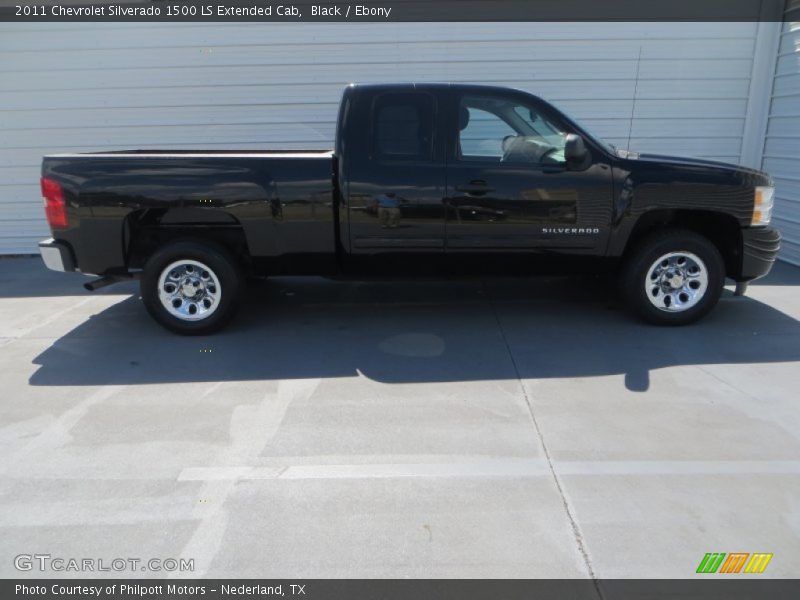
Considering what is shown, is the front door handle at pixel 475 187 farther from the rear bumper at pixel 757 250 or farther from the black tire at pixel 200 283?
the rear bumper at pixel 757 250

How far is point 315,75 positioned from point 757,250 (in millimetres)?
5749

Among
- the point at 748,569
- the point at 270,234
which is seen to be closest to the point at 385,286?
the point at 270,234

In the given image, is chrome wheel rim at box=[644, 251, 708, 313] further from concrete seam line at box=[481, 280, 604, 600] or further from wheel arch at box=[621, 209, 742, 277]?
concrete seam line at box=[481, 280, 604, 600]

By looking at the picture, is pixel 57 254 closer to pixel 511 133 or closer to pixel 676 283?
pixel 511 133

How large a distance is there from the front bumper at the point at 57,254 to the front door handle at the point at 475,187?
326cm

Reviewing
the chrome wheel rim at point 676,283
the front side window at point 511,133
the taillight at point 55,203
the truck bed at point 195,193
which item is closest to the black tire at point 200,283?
the truck bed at point 195,193

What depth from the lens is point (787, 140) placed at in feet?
24.9

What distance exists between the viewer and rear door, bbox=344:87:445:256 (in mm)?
4762

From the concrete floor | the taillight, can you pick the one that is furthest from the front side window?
the taillight

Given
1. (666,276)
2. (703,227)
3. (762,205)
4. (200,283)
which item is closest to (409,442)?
(200,283)

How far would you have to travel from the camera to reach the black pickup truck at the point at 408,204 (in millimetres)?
4711
